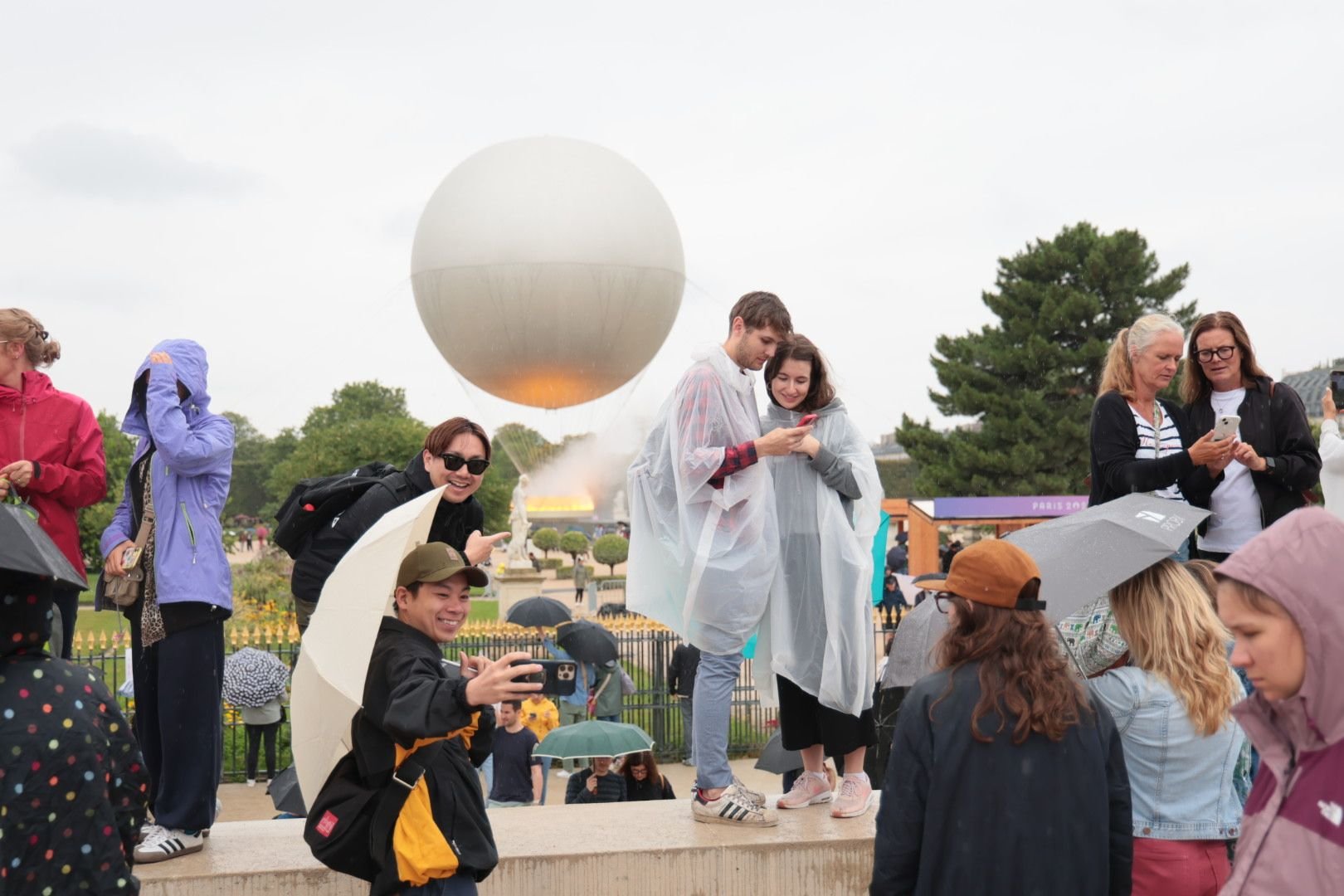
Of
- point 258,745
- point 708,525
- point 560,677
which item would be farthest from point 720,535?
point 258,745

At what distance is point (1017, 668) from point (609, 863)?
2195 millimetres

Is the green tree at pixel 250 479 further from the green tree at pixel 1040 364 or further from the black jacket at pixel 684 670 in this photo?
the black jacket at pixel 684 670

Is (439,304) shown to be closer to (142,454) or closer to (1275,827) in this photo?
(142,454)

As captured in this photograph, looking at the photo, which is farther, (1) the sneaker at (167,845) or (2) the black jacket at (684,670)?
(2) the black jacket at (684,670)

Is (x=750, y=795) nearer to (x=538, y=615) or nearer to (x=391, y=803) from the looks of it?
(x=391, y=803)

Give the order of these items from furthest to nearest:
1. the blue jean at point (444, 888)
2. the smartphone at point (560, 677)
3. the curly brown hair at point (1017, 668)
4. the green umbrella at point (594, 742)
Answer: the smartphone at point (560, 677), the green umbrella at point (594, 742), the blue jean at point (444, 888), the curly brown hair at point (1017, 668)

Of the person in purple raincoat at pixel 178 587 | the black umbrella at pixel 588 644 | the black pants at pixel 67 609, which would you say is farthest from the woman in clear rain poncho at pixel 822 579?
the black umbrella at pixel 588 644

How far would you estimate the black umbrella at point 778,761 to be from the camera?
23.3ft

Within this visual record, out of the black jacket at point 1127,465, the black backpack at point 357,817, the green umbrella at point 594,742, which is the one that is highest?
the black jacket at point 1127,465

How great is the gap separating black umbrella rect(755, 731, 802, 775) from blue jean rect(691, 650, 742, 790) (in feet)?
6.57

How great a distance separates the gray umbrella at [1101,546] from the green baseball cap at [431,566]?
142 cm

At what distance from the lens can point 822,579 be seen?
4.97m

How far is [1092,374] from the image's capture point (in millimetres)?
37844

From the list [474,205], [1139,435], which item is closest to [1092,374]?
[474,205]
